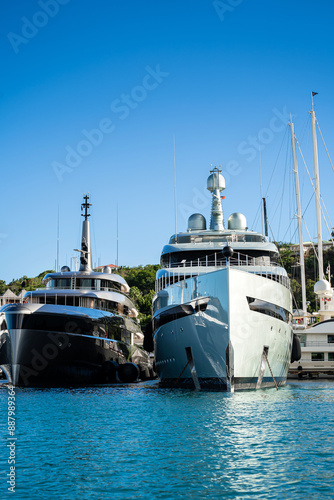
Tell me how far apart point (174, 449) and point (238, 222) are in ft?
74.5

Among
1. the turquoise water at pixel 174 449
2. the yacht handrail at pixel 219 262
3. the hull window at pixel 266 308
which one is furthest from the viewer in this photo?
the yacht handrail at pixel 219 262

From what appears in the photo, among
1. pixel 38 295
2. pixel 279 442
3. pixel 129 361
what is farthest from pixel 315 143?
pixel 279 442

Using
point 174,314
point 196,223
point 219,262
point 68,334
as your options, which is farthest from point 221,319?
point 196,223

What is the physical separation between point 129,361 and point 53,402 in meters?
15.4

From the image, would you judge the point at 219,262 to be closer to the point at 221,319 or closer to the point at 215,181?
the point at 221,319

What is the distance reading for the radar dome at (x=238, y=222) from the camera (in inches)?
1342

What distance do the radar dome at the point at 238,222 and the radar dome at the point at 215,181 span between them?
2094mm

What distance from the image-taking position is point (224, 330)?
22141mm

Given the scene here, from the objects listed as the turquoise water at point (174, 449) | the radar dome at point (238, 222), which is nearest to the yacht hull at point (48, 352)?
the turquoise water at point (174, 449)

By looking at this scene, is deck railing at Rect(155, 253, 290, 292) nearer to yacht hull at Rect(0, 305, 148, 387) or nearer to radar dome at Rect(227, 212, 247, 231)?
yacht hull at Rect(0, 305, 148, 387)

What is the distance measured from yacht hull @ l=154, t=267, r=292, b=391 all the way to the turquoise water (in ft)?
6.26

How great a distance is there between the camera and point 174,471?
1084 centimetres

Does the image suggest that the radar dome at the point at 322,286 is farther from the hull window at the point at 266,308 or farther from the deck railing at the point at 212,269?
the hull window at the point at 266,308

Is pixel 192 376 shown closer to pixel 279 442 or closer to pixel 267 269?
pixel 267 269
